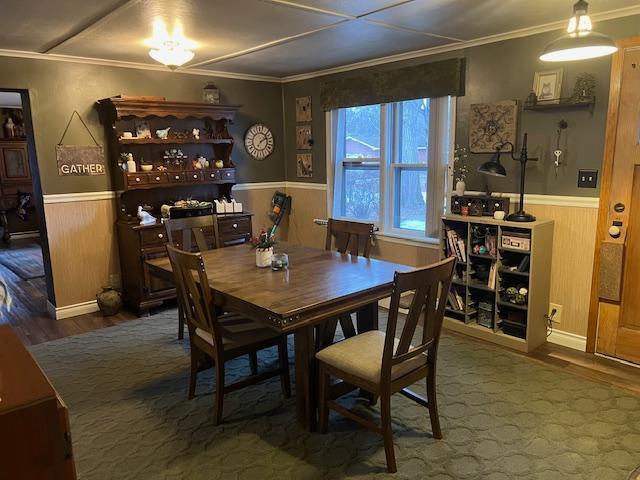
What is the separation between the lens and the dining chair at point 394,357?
2027 millimetres

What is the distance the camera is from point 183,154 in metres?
4.71

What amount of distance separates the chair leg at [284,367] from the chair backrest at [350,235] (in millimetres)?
865

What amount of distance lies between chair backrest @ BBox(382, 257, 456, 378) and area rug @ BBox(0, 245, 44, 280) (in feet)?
17.1

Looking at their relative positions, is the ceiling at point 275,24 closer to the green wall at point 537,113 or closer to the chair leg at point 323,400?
the green wall at point 537,113

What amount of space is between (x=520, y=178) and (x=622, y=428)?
182 cm

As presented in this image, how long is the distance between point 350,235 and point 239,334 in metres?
1.15

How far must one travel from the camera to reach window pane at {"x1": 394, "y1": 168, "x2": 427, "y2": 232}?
4.38 m

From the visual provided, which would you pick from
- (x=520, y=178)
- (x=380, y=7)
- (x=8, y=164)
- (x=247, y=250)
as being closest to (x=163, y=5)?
(x=380, y=7)

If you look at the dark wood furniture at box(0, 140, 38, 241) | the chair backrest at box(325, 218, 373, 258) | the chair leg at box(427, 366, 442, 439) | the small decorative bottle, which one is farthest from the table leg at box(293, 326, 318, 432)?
the dark wood furniture at box(0, 140, 38, 241)

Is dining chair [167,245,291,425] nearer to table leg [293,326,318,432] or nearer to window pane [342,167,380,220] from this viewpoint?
table leg [293,326,318,432]

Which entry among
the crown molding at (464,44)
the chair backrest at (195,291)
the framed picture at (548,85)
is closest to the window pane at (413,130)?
the crown molding at (464,44)

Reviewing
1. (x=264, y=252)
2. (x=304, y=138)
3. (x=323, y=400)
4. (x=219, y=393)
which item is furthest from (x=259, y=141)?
(x=323, y=400)

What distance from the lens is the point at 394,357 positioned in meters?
2.13

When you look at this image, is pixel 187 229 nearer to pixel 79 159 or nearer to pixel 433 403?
pixel 79 159
